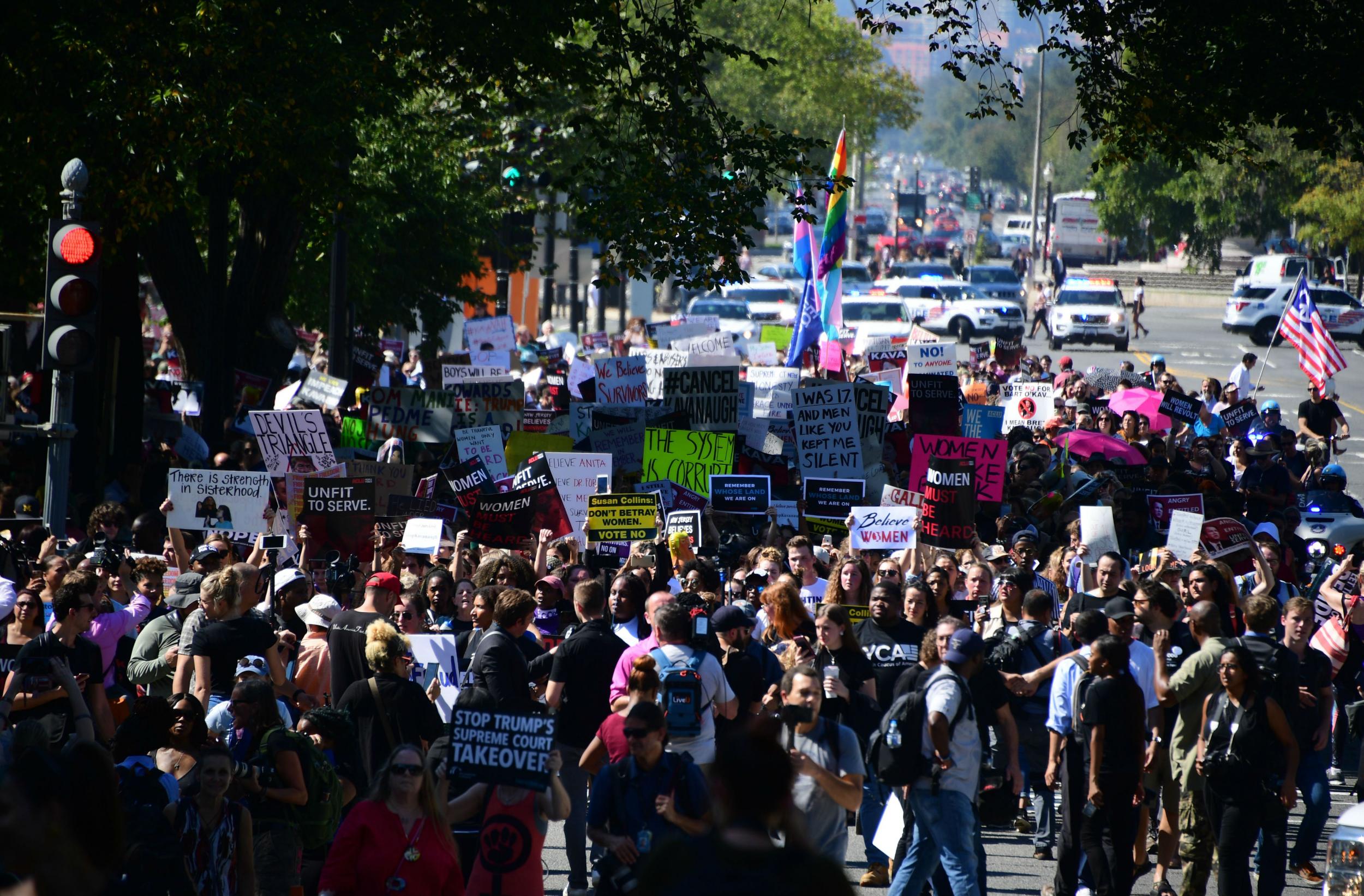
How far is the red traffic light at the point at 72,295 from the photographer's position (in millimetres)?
8461

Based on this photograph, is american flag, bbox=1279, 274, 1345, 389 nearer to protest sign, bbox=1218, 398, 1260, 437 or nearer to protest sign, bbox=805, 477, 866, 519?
protest sign, bbox=1218, 398, 1260, 437

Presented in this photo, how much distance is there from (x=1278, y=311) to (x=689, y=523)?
3573cm

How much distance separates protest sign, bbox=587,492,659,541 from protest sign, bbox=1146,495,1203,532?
159 inches

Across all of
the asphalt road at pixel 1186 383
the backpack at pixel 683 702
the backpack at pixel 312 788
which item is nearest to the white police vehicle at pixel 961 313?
the asphalt road at pixel 1186 383

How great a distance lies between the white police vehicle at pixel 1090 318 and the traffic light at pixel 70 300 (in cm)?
3687

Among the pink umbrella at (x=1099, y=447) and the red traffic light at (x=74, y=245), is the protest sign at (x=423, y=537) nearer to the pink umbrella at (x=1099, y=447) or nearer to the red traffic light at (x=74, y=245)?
the red traffic light at (x=74, y=245)

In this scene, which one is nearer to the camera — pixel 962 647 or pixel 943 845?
pixel 943 845

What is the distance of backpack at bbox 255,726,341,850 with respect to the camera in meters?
6.50

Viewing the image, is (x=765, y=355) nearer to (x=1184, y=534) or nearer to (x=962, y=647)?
(x=1184, y=534)

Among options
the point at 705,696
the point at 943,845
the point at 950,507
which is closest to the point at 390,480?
the point at 950,507

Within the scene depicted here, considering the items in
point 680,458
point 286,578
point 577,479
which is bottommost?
point 286,578

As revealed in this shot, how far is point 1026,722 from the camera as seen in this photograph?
28.3ft

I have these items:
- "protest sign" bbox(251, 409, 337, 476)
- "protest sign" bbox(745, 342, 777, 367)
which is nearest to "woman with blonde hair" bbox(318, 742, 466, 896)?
"protest sign" bbox(251, 409, 337, 476)

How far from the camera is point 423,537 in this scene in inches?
449
